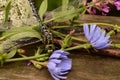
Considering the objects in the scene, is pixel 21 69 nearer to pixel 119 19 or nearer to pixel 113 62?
pixel 113 62

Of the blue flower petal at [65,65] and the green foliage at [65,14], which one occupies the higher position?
the green foliage at [65,14]

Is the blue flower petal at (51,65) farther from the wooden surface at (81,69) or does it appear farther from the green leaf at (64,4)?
the green leaf at (64,4)

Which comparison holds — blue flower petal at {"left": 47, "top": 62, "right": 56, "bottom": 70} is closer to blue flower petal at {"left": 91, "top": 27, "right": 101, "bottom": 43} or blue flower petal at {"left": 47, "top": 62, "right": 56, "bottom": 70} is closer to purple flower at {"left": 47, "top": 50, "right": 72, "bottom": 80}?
purple flower at {"left": 47, "top": 50, "right": 72, "bottom": 80}

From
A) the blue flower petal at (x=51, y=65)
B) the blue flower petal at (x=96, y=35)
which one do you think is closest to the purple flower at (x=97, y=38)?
the blue flower petal at (x=96, y=35)

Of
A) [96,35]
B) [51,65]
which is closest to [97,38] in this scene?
[96,35]

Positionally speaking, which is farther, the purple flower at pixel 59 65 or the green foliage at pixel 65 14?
the green foliage at pixel 65 14

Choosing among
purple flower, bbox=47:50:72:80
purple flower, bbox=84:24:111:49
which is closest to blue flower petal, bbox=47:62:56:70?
purple flower, bbox=47:50:72:80

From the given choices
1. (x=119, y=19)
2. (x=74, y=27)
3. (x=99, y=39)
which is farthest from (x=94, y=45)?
(x=119, y=19)
